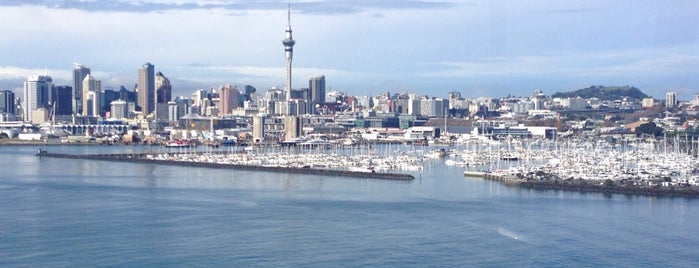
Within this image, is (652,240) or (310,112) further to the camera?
(310,112)

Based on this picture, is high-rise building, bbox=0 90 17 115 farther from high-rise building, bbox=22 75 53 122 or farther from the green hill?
the green hill

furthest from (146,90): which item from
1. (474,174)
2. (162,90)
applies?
(474,174)

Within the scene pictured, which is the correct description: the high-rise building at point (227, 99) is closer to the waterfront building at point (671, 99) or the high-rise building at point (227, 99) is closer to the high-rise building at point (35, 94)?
the high-rise building at point (35, 94)

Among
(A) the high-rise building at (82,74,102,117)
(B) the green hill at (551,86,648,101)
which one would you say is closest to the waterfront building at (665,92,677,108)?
(B) the green hill at (551,86,648,101)

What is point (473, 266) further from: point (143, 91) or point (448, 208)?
point (143, 91)

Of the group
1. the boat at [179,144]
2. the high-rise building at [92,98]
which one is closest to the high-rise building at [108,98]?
the high-rise building at [92,98]

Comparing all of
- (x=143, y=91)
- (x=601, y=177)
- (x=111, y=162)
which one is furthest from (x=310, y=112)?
(x=601, y=177)
